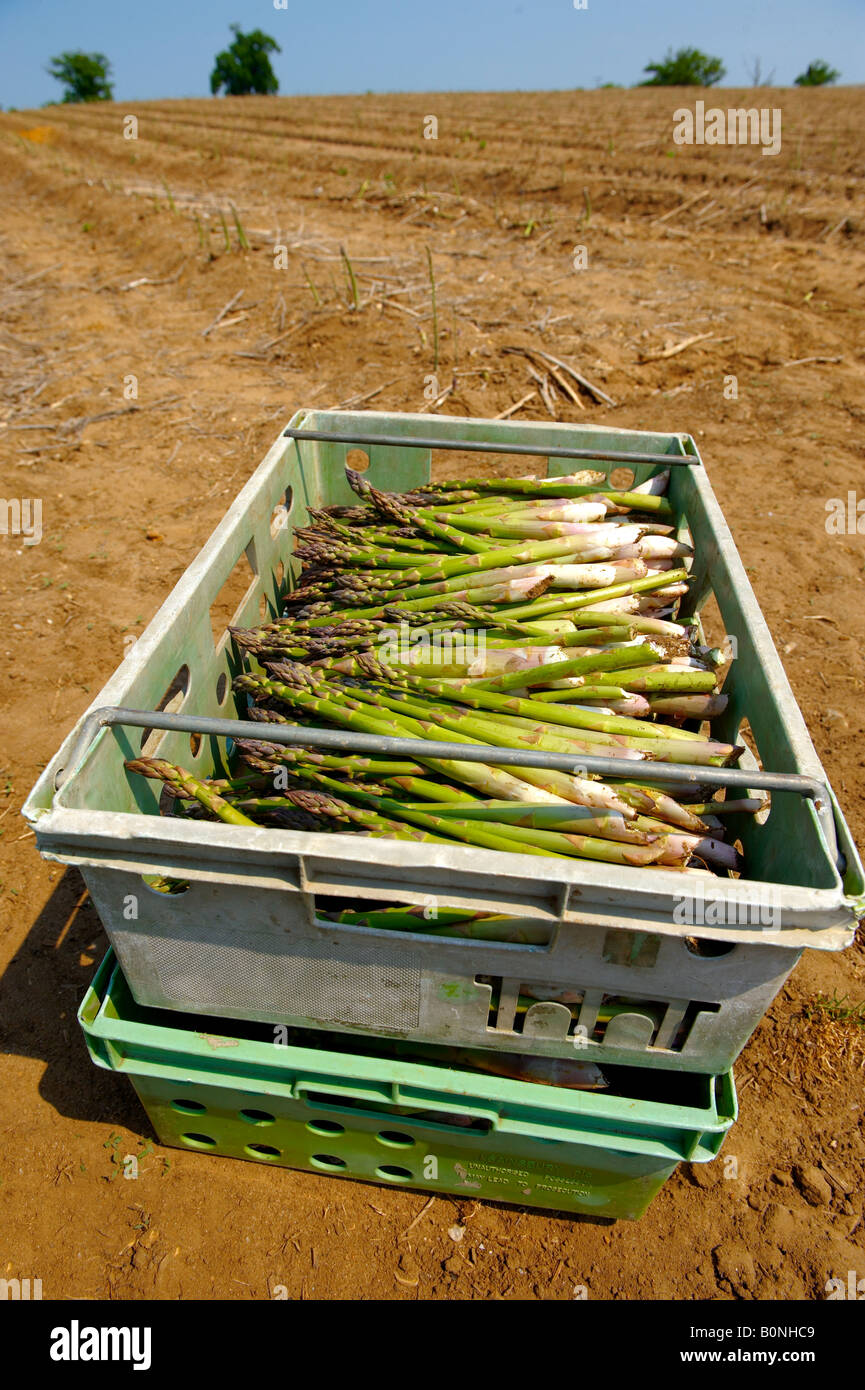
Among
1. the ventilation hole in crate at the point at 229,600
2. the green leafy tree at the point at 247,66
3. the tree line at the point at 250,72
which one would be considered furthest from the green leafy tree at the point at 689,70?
the ventilation hole in crate at the point at 229,600

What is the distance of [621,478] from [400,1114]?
352 cm

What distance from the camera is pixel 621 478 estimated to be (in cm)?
448

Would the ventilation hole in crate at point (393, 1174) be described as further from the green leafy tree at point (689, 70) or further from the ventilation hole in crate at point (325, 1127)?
the green leafy tree at point (689, 70)

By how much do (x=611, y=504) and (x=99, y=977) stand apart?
10.1 ft

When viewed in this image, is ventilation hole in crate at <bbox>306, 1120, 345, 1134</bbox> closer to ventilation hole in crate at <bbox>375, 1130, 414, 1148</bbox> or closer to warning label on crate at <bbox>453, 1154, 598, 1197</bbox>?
ventilation hole in crate at <bbox>375, 1130, 414, 1148</bbox>

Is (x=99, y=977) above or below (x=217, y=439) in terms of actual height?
below

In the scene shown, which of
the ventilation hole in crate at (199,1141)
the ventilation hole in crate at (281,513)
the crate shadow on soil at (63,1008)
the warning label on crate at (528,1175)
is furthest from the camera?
the ventilation hole in crate at (281,513)

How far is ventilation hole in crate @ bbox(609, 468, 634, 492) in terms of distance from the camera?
441cm

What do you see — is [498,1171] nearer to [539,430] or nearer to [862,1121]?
[862,1121]

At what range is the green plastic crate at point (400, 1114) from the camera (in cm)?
229

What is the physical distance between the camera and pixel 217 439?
826 cm

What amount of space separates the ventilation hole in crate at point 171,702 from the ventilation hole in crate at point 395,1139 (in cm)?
156

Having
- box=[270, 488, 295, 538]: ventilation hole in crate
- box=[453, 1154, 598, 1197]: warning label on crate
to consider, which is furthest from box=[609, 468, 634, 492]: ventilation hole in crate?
box=[453, 1154, 598, 1197]: warning label on crate
